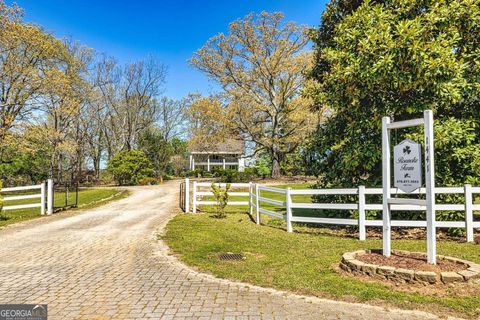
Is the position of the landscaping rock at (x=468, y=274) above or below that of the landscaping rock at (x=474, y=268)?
below

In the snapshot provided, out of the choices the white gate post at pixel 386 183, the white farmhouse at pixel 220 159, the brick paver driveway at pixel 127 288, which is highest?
the white farmhouse at pixel 220 159

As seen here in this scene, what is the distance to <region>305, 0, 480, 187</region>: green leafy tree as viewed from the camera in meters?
8.42

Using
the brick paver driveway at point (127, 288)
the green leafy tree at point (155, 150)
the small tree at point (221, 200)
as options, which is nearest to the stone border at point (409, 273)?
the brick paver driveway at point (127, 288)

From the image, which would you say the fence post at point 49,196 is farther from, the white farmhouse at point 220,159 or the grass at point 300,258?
the white farmhouse at point 220,159

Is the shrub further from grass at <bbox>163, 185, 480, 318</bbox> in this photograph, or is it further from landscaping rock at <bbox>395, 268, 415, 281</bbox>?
landscaping rock at <bbox>395, 268, 415, 281</bbox>

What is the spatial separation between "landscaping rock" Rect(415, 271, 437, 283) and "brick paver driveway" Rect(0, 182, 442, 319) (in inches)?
41.9

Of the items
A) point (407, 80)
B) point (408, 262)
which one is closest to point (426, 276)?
point (408, 262)

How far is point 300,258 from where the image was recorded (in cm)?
703

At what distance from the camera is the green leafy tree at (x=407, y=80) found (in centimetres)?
842

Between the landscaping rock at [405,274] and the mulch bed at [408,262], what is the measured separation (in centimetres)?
34

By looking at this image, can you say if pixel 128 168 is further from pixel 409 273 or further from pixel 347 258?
pixel 409 273

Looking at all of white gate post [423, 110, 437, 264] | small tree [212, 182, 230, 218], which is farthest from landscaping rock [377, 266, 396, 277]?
small tree [212, 182, 230, 218]

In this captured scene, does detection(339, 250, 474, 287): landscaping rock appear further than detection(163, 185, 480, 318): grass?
Yes

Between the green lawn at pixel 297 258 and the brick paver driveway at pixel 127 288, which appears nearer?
the brick paver driveway at pixel 127 288
